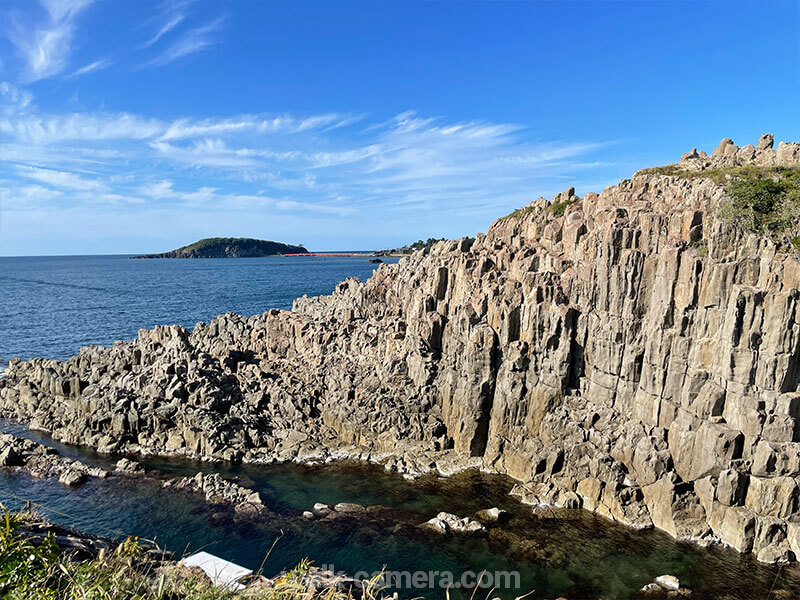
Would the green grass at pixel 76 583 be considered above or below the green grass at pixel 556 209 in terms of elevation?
below

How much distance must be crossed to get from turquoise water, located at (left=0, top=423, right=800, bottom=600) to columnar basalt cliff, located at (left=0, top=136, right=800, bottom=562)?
6.94ft

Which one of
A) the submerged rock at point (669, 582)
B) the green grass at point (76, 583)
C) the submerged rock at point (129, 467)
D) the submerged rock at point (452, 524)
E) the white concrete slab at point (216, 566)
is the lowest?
the submerged rock at point (669, 582)

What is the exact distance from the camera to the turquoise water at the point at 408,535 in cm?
2744

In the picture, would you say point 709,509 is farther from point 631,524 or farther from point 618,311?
point 618,311

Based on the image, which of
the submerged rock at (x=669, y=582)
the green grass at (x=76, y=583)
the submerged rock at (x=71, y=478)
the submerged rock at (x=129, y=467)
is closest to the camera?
the green grass at (x=76, y=583)

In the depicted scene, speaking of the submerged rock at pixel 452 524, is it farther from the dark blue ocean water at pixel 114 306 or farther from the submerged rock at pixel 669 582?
the dark blue ocean water at pixel 114 306

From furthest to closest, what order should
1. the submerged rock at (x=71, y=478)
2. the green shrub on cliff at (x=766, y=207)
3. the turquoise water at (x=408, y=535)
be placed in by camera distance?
the submerged rock at (x=71, y=478) < the green shrub on cliff at (x=766, y=207) < the turquoise water at (x=408, y=535)

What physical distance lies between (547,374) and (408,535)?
16667 millimetres

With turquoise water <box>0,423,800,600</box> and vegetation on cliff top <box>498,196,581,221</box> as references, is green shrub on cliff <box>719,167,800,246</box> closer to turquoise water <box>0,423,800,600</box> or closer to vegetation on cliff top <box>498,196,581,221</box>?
vegetation on cliff top <box>498,196,581,221</box>

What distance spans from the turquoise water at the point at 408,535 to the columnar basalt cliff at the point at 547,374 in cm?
211

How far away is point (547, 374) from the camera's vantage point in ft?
132

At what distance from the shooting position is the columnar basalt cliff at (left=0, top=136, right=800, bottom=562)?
102ft

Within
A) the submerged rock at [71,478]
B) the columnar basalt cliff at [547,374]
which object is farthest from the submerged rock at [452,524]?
the submerged rock at [71,478]

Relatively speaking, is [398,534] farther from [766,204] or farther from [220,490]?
[766,204]
